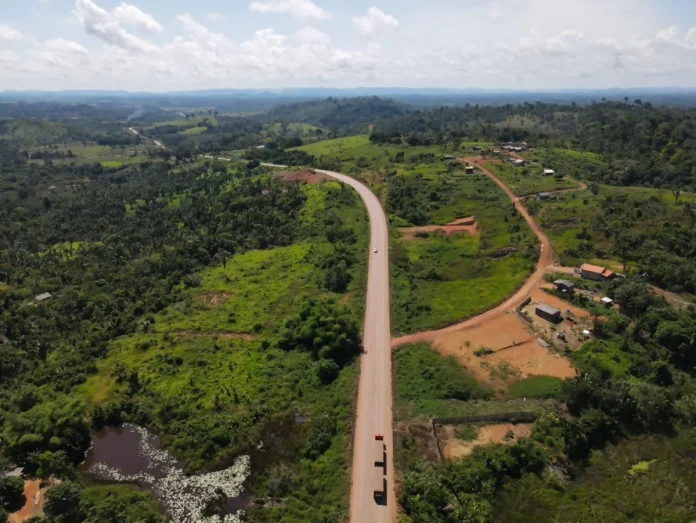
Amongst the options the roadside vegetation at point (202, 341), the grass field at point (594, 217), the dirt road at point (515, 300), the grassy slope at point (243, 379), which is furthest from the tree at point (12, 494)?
the grass field at point (594, 217)

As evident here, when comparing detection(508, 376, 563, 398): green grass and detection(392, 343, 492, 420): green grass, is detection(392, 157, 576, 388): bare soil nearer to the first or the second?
detection(508, 376, 563, 398): green grass

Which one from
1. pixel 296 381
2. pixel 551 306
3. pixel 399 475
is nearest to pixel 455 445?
pixel 399 475

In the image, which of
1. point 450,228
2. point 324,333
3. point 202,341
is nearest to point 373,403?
point 324,333

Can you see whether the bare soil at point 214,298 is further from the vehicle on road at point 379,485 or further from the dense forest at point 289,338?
the vehicle on road at point 379,485

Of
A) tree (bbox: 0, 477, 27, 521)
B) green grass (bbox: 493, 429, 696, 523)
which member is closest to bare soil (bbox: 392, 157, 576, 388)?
green grass (bbox: 493, 429, 696, 523)

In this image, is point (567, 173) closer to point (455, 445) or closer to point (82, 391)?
point (455, 445)
